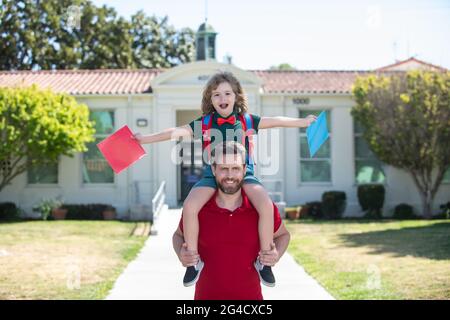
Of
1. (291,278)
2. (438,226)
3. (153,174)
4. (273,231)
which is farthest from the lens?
(153,174)

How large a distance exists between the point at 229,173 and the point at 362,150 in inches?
615

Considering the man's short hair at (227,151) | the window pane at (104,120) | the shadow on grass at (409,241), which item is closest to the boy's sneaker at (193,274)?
the man's short hair at (227,151)

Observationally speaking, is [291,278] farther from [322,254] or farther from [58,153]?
[58,153]

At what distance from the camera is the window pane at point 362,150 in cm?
1840

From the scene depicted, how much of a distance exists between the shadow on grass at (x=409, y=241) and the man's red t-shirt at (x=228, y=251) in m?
Answer: 7.21

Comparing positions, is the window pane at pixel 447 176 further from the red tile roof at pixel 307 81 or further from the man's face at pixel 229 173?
the man's face at pixel 229 173

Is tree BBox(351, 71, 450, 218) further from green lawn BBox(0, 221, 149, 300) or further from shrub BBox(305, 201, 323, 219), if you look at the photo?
green lawn BBox(0, 221, 149, 300)

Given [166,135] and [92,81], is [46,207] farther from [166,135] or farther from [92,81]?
[166,135]

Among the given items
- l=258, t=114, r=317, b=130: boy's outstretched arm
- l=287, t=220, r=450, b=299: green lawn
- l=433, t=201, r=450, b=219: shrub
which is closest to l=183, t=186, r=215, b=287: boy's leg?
l=258, t=114, r=317, b=130: boy's outstretched arm

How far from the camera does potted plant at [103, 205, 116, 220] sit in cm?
1698

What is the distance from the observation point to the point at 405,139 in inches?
672

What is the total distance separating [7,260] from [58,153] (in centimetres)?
734

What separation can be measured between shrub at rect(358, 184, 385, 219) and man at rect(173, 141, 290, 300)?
47.5 ft
